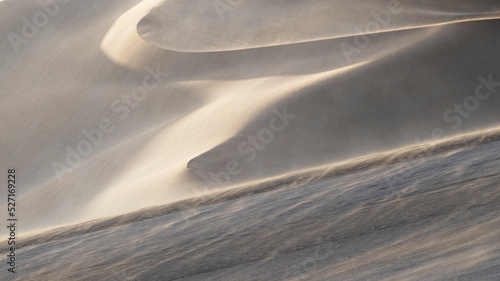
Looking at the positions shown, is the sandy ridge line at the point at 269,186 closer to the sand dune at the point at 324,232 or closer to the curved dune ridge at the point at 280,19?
the sand dune at the point at 324,232

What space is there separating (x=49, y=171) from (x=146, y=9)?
4482 millimetres

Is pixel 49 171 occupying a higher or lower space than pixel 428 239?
higher

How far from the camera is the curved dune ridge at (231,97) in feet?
34.6

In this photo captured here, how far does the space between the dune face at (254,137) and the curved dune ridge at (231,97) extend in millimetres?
37

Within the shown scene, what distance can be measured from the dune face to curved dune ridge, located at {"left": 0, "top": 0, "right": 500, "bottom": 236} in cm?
4

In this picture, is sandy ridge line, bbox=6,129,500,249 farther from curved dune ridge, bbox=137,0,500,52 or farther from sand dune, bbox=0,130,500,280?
curved dune ridge, bbox=137,0,500,52

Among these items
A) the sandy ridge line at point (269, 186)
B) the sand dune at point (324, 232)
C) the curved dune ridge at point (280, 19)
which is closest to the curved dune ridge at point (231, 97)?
the curved dune ridge at point (280, 19)

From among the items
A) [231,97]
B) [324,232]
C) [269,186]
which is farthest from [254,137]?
[324,232]

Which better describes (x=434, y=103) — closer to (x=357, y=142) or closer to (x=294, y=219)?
(x=357, y=142)

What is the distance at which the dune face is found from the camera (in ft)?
18.2

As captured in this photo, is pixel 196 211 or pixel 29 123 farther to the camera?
pixel 29 123

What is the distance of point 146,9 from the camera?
1556cm

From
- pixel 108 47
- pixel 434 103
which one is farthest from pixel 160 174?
pixel 108 47

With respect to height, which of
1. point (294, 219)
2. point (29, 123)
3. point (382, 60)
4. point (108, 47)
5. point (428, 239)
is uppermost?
point (108, 47)
